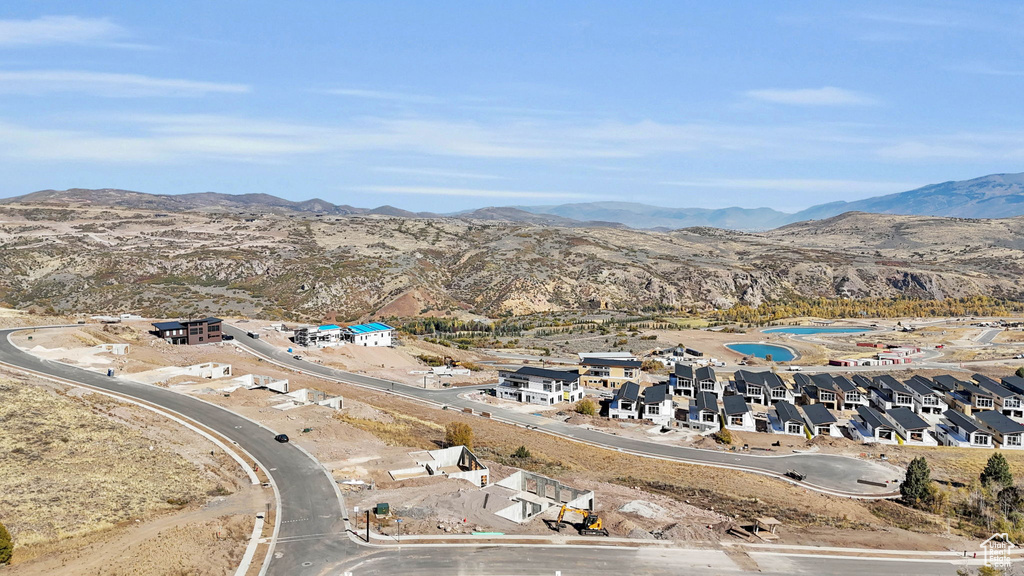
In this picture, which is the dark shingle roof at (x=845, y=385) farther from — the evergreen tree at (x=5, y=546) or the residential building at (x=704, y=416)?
the evergreen tree at (x=5, y=546)

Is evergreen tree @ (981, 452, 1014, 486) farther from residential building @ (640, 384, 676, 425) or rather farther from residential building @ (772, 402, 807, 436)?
residential building @ (640, 384, 676, 425)

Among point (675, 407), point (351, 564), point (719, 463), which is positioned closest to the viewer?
point (351, 564)

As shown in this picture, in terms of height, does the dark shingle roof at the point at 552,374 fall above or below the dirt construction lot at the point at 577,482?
above

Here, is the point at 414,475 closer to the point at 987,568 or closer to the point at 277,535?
the point at 277,535

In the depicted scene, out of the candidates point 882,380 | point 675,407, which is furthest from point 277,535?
point 882,380

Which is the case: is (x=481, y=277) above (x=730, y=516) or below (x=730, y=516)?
above

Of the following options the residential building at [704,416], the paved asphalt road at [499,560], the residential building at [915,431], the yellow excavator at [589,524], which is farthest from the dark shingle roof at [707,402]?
the yellow excavator at [589,524]

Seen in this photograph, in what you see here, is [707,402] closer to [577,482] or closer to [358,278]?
[577,482]

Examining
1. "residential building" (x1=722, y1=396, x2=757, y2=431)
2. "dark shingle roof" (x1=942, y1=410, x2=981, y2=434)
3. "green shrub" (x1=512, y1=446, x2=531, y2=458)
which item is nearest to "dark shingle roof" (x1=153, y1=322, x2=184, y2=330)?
"green shrub" (x1=512, y1=446, x2=531, y2=458)
